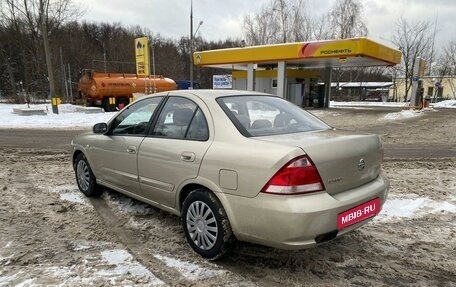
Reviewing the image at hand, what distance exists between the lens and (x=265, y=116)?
3.81 metres

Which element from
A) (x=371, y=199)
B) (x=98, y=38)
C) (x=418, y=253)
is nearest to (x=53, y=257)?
(x=371, y=199)

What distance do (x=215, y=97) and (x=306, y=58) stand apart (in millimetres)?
19947

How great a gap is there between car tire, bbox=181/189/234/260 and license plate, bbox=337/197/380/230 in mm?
940

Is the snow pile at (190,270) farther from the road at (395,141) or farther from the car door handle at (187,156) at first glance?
the road at (395,141)

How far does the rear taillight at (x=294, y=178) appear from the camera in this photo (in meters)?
2.88

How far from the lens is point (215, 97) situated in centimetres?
379

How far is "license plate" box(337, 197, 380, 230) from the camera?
3.04m

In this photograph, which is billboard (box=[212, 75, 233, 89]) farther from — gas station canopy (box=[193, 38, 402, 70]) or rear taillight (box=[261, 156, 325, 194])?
rear taillight (box=[261, 156, 325, 194])

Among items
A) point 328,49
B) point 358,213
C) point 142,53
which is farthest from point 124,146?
point 142,53

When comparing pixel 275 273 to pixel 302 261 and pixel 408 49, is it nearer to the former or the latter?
pixel 302 261

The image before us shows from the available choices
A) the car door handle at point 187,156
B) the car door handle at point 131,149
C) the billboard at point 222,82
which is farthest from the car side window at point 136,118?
the billboard at point 222,82

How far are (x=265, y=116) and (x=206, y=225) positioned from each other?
4.08ft

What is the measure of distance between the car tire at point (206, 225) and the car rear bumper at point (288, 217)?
0.14m

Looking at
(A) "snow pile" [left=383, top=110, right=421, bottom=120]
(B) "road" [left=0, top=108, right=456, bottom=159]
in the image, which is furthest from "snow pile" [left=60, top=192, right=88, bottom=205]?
(A) "snow pile" [left=383, top=110, right=421, bottom=120]
